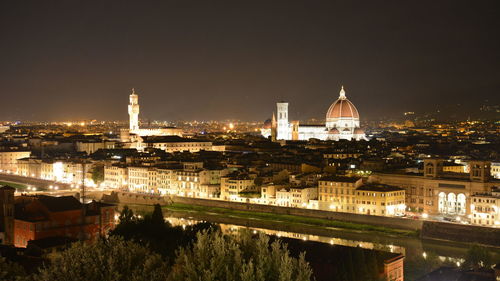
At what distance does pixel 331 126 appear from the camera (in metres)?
65.7

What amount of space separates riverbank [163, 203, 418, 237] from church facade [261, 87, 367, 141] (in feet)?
112

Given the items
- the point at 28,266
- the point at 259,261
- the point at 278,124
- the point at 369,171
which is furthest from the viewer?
the point at 278,124

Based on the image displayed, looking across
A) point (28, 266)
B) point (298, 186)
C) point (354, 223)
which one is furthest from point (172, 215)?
point (28, 266)

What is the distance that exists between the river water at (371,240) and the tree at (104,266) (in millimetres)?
8256

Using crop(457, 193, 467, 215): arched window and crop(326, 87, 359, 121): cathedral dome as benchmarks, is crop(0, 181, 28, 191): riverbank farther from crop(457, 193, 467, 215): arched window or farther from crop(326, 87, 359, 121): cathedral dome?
crop(326, 87, 359, 121): cathedral dome

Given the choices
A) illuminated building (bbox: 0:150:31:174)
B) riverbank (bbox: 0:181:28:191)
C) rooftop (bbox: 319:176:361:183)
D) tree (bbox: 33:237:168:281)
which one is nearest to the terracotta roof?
tree (bbox: 33:237:168:281)

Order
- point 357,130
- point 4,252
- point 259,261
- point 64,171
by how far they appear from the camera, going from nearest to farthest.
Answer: point 259,261 → point 4,252 → point 64,171 → point 357,130

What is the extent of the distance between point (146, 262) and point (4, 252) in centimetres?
588

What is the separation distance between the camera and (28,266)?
13305mm

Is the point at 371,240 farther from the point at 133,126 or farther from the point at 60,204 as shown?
the point at 133,126

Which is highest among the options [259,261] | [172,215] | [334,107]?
[334,107]

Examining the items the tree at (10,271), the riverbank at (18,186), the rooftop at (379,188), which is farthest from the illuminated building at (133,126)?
the tree at (10,271)

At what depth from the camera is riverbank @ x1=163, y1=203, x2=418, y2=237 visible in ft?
77.4

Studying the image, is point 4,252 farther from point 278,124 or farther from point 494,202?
point 278,124
